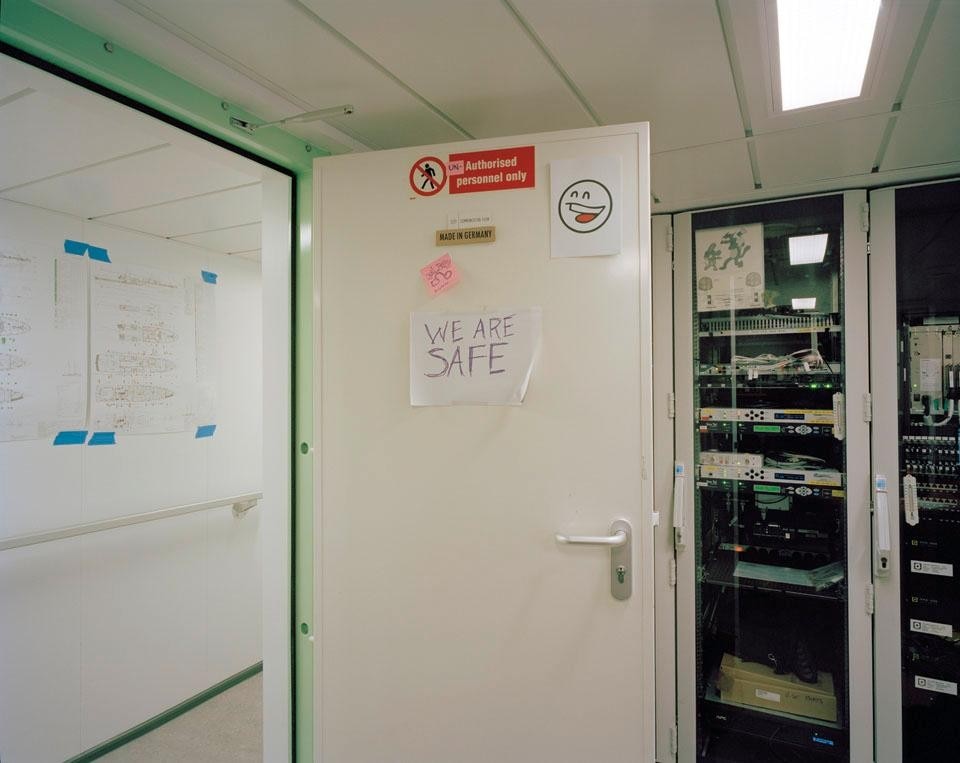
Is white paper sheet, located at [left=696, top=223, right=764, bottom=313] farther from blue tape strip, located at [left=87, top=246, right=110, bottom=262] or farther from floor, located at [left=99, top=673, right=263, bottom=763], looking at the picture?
floor, located at [left=99, top=673, right=263, bottom=763]

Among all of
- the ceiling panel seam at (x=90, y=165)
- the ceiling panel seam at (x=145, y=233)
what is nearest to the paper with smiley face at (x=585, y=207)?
the ceiling panel seam at (x=90, y=165)

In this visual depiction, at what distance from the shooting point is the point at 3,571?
2094 millimetres

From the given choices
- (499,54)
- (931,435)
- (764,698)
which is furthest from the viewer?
(764,698)

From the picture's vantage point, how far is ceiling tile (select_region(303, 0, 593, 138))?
1106 millimetres

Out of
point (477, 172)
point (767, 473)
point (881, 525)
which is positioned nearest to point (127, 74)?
point (477, 172)

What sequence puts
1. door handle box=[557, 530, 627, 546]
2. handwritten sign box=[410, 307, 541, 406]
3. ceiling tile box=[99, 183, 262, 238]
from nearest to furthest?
door handle box=[557, 530, 627, 546]
handwritten sign box=[410, 307, 541, 406]
ceiling tile box=[99, 183, 262, 238]

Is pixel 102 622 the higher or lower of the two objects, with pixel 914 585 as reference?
lower

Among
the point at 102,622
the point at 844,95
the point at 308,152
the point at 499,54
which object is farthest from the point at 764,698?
the point at 102,622

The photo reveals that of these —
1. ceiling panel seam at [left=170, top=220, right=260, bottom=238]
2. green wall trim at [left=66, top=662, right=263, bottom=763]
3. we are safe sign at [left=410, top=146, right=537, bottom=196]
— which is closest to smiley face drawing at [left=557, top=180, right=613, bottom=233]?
we are safe sign at [left=410, top=146, right=537, bottom=196]

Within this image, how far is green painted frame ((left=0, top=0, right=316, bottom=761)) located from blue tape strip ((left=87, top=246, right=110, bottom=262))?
1.30m

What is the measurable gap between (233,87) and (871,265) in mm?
2233

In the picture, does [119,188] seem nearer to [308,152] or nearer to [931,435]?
[308,152]

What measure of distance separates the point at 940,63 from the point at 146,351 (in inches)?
121

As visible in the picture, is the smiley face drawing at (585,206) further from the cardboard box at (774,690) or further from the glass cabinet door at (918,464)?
the cardboard box at (774,690)
